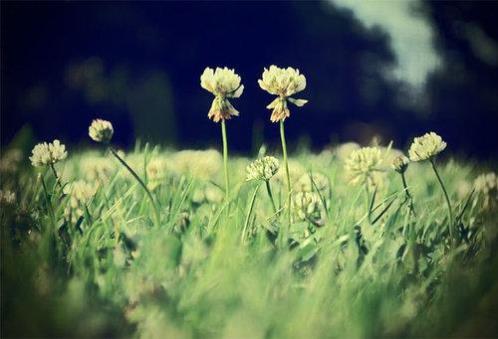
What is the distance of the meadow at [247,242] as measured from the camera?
1.43 m

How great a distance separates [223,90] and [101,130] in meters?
0.35

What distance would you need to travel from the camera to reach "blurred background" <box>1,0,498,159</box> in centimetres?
180

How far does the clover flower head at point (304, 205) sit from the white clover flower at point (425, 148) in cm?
30

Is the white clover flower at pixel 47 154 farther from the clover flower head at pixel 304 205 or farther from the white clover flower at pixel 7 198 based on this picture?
the clover flower head at pixel 304 205

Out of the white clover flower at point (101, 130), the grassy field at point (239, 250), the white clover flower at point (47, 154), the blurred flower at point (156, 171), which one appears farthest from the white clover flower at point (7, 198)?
the blurred flower at point (156, 171)

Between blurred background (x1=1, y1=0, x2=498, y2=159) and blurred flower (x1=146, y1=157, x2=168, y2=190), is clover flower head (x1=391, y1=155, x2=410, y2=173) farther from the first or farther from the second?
blurred flower (x1=146, y1=157, x2=168, y2=190)

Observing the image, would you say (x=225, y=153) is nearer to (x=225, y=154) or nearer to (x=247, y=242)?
(x=225, y=154)

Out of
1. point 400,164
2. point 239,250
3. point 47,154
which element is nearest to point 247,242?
point 239,250

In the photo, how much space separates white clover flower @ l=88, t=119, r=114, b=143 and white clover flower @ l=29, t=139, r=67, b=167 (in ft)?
0.32

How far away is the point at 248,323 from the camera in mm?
1391

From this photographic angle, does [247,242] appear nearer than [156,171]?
Yes

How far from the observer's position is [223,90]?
1683 millimetres

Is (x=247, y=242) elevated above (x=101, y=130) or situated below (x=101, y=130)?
below

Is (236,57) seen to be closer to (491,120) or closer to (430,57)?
(430,57)
